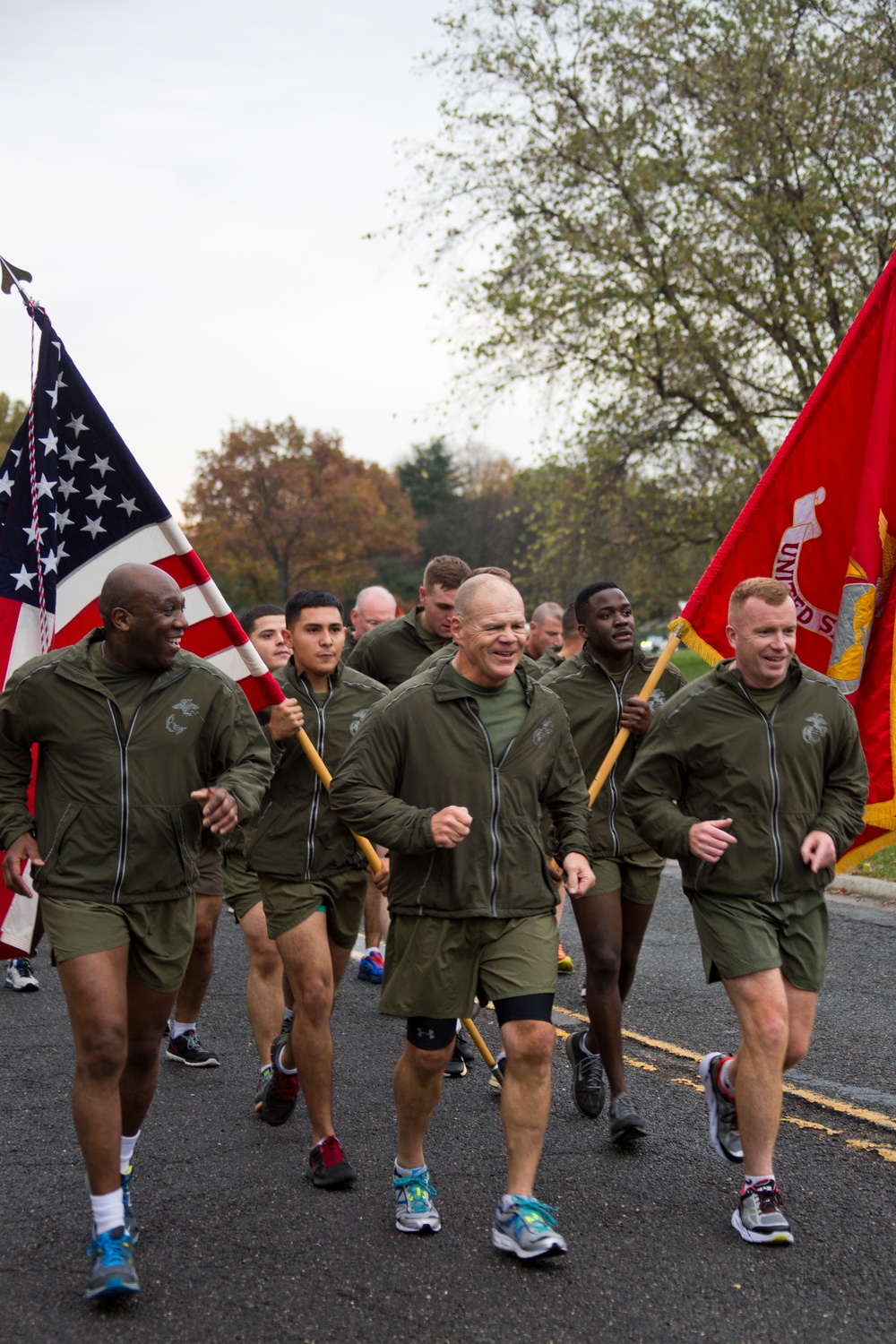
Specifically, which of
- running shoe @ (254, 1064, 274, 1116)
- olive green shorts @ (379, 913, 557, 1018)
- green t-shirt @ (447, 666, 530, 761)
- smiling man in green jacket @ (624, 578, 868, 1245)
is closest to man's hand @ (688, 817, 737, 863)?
smiling man in green jacket @ (624, 578, 868, 1245)

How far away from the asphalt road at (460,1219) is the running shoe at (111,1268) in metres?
0.07

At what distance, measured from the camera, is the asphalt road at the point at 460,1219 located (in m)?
3.84

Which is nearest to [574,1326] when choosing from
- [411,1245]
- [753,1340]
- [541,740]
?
[753,1340]

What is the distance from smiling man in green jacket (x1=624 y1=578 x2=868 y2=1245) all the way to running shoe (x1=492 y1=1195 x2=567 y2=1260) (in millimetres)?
746

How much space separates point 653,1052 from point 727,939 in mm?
2131

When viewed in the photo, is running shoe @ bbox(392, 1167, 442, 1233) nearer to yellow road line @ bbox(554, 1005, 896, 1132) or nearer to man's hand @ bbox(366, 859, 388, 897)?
man's hand @ bbox(366, 859, 388, 897)

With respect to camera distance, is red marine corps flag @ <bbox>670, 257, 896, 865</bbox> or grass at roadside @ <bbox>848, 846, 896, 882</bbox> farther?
grass at roadside @ <bbox>848, 846, 896, 882</bbox>

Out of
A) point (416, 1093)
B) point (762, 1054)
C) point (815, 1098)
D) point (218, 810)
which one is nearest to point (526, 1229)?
point (416, 1093)

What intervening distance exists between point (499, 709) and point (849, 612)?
1990mm

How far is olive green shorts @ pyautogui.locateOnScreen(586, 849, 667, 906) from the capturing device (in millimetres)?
5859

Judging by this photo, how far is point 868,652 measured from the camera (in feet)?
19.2

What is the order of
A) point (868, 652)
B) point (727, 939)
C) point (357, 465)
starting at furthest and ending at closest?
point (357, 465), point (868, 652), point (727, 939)

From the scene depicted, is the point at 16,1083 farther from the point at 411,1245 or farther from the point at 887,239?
the point at 887,239

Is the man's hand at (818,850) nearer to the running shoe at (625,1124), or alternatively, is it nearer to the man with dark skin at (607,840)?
the man with dark skin at (607,840)
